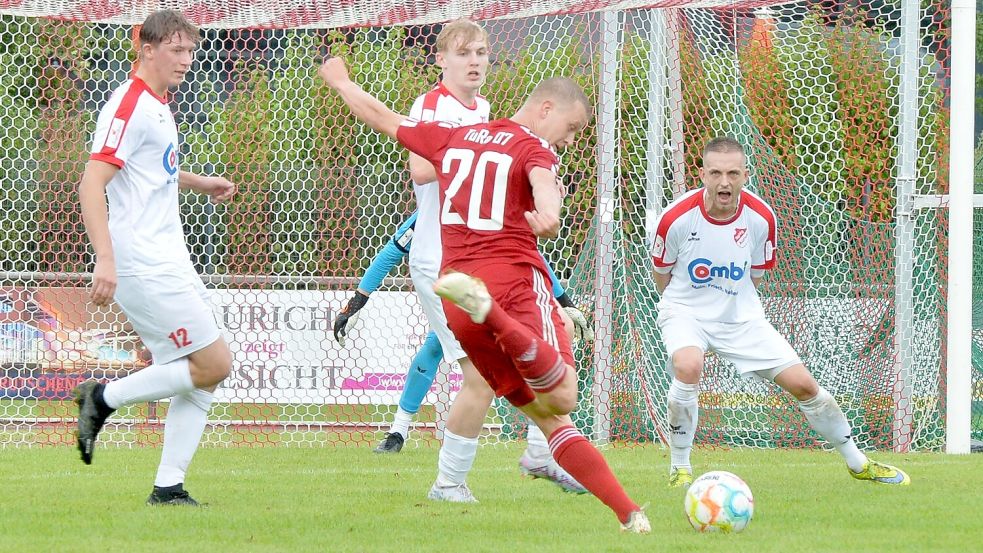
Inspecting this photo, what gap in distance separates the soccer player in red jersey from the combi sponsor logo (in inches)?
77.8

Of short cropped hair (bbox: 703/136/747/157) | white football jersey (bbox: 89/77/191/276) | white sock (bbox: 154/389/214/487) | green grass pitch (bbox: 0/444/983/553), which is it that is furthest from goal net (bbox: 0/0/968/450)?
white sock (bbox: 154/389/214/487)

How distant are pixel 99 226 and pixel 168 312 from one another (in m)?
0.45

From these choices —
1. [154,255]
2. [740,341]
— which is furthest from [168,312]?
[740,341]

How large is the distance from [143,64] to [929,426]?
20.3 ft

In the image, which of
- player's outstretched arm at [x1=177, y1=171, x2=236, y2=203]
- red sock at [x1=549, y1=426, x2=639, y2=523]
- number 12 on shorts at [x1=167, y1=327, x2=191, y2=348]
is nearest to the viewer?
red sock at [x1=549, y1=426, x2=639, y2=523]

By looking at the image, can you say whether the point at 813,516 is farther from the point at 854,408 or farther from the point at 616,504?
the point at 854,408

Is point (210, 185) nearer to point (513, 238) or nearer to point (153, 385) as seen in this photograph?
point (153, 385)

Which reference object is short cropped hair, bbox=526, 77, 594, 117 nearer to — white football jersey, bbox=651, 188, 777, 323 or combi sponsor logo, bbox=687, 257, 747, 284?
white football jersey, bbox=651, 188, 777, 323

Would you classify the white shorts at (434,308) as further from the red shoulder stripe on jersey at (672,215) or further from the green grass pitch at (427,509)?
the red shoulder stripe on jersey at (672,215)

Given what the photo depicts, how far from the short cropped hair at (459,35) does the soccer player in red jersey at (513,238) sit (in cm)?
124

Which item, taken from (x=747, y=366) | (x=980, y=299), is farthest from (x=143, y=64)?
(x=980, y=299)

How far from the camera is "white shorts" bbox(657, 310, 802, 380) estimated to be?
639 centimetres

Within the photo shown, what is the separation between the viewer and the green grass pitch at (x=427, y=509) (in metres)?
4.48

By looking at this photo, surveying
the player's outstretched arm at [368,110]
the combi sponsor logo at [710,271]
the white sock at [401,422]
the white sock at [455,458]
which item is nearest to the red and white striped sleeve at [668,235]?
the combi sponsor logo at [710,271]
